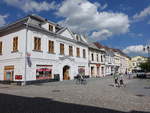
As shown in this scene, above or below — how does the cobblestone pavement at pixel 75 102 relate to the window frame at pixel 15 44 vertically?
below

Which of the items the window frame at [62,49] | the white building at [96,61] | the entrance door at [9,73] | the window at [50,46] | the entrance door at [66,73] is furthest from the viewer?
the white building at [96,61]

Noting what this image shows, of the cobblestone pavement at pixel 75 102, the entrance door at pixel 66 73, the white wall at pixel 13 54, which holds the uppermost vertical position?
the white wall at pixel 13 54

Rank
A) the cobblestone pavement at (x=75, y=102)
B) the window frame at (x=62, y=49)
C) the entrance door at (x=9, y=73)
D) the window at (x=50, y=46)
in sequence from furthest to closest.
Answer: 1. the window frame at (x=62, y=49)
2. the window at (x=50, y=46)
3. the entrance door at (x=9, y=73)
4. the cobblestone pavement at (x=75, y=102)

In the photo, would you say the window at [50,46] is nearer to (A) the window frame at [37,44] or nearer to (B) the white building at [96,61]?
(A) the window frame at [37,44]

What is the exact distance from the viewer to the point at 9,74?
20.2 meters

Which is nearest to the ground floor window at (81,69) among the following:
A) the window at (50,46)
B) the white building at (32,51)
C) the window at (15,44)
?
the white building at (32,51)

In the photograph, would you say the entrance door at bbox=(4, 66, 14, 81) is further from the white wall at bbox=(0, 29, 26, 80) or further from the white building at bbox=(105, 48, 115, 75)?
the white building at bbox=(105, 48, 115, 75)

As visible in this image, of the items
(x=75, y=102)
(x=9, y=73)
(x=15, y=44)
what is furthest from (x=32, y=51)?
(x=75, y=102)

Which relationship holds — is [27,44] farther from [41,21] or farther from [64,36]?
[64,36]

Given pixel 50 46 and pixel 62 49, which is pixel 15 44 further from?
pixel 62 49

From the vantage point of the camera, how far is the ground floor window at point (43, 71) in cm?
2043

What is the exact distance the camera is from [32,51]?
19.7 meters

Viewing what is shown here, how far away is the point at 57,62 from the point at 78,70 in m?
7.10

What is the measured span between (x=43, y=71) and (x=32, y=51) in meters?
3.53
